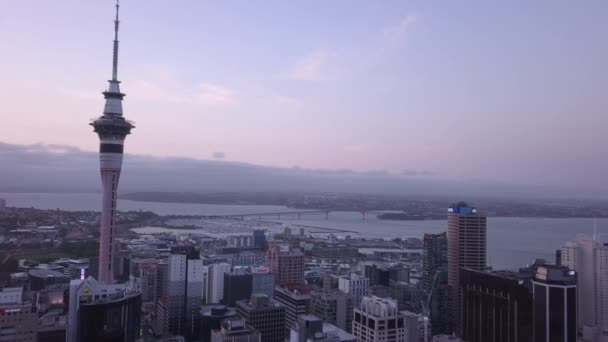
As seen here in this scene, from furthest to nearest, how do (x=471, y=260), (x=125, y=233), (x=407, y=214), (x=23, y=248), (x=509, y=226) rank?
(x=407, y=214), (x=509, y=226), (x=125, y=233), (x=23, y=248), (x=471, y=260)

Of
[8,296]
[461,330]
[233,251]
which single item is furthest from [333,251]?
[8,296]

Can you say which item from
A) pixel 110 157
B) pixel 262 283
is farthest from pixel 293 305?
pixel 110 157

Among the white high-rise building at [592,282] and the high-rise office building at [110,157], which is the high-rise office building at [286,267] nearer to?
the high-rise office building at [110,157]

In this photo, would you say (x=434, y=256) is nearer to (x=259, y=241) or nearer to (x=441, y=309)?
(x=441, y=309)

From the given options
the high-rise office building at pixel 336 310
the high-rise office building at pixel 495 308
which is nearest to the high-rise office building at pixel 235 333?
the high-rise office building at pixel 336 310

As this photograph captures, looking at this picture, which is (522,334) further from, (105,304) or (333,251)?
(333,251)
